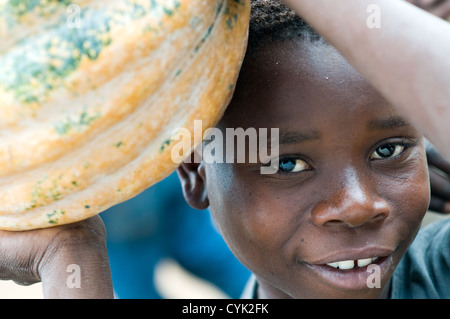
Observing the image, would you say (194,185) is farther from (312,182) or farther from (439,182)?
(439,182)

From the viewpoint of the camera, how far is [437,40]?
672 millimetres

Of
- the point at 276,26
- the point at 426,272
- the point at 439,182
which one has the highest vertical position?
the point at 276,26

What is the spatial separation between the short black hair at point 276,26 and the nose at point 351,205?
0.26m

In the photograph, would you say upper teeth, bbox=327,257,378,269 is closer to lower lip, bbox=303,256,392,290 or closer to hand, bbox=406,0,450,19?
lower lip, bbox=303,256,392,290

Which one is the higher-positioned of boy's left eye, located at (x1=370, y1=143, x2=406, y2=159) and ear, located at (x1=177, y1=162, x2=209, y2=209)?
boy's left eye, located at (x1=370, y1=143, x2=406, y2=159)

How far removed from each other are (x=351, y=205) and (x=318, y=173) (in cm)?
10

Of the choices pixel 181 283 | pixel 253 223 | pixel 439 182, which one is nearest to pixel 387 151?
pixel 253 223

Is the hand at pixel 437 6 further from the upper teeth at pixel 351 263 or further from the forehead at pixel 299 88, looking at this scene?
the upper teeth at pixel 351 263

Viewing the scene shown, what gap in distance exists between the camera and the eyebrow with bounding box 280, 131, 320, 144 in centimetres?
106

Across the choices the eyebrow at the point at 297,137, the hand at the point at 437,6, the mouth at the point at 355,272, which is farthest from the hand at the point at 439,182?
the eyebrow at the point at 297,137

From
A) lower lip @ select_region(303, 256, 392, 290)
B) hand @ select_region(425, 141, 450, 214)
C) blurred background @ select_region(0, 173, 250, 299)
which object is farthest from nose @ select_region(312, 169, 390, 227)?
blurred background @ select_region(0, 173, 250, 299)

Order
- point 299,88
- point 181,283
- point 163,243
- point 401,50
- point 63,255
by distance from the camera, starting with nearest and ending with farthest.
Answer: point 401,50
point 63,255
point 299,88
point 163,243
point 181,283

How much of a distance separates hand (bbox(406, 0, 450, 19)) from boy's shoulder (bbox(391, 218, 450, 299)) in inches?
21.1

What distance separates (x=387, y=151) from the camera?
1.12m
